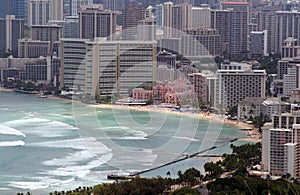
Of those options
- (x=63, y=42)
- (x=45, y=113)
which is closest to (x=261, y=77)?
(x=45, y=113)

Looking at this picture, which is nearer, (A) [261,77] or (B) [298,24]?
(A) [261,77]

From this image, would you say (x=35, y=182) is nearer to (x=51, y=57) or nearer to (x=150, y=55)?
(x=150, y=55)

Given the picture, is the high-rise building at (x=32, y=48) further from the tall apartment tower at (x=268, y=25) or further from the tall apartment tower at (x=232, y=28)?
the tall apartment tower at (x=268, y=25)

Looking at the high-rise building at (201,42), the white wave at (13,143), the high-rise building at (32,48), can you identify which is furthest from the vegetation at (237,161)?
the high-rise building at (32,48)

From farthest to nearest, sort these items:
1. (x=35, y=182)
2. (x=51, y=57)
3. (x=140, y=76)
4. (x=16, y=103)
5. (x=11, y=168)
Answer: (x=51, y=57)
(x=140, y=76)
(x=16, y=103)
(x=11, y=168)
(x=35, y=182)

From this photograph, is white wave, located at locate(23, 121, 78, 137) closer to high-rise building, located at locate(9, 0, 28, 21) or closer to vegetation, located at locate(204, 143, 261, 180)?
vegetation, located at locate(204, 143, 261, 180)

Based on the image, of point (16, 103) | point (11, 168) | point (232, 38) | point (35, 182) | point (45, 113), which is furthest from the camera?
point (232, 38)

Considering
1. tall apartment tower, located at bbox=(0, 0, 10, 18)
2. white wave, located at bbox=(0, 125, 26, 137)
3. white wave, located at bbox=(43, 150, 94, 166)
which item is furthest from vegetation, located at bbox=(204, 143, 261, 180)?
tall apartment tower, located at bbox=(0, 0, 10, 18)
